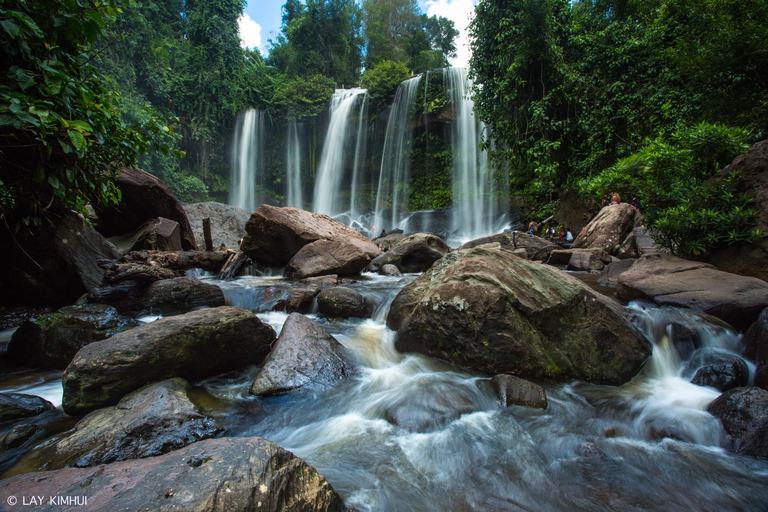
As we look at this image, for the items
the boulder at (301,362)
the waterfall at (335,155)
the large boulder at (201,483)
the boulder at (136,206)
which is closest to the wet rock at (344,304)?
the boulder at (301,362)

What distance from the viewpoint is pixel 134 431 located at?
7.95 feet

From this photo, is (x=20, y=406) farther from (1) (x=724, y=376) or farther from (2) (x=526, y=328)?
(1) (x=724, y=376)

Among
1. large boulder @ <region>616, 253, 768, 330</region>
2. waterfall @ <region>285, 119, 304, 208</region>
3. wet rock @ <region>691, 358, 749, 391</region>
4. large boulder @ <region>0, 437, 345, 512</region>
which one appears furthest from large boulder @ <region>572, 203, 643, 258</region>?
waterfall @ <region>285, 119, 304, 208</region>

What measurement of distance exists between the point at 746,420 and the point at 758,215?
386 centimetres

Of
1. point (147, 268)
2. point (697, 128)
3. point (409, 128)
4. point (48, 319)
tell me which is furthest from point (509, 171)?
point (48, 319)

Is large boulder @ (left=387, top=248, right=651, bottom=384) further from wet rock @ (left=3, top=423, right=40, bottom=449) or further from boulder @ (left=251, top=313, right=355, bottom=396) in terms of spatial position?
wet rock @ (left=3, top=423, right=40, bottom=449)

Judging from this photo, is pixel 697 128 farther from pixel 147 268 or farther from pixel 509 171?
pixel 509 171

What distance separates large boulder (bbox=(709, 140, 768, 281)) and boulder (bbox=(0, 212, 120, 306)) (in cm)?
965

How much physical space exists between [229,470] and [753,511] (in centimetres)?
308

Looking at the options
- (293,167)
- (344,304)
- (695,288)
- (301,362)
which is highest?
(293,167)

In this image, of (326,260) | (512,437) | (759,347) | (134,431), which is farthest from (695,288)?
(326,260)

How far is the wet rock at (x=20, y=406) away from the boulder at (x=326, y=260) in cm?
536

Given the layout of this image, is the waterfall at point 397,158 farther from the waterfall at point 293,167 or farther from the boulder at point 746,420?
the boulder at point 746,420

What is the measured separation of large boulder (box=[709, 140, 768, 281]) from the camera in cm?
480
